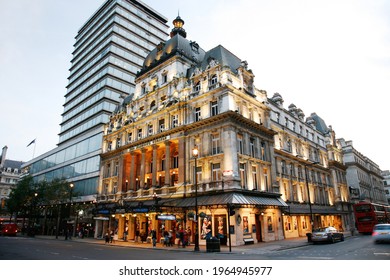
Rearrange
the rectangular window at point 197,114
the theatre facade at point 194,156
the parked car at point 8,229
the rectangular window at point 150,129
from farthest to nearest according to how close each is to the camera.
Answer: the parked car at point 8,229
the rectangular window at point 150,129
the rectangular window at point 197,114
the theatre facade at point 194,156

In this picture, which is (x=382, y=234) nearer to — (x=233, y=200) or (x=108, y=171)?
(x=233, y=200)

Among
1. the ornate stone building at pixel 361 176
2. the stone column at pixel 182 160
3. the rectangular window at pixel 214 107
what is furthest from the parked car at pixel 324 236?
the ornate stone building at pixel 361 176

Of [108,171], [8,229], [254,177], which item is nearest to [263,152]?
[254,177]

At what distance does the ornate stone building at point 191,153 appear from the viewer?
31.2 m

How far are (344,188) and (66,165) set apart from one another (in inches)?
2635

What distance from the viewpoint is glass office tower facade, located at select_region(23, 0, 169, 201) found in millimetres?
61219

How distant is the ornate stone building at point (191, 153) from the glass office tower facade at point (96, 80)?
15923mm

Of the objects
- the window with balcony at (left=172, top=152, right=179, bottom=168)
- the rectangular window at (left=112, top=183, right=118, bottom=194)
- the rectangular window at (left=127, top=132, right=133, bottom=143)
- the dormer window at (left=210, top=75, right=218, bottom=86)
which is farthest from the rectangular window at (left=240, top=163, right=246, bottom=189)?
the rectangular window at (left=112, top=183, right=118, bottom=194)

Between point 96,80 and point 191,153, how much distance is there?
52.9 metres

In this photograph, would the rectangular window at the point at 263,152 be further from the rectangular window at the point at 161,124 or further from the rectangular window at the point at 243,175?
the rectangular window at the point at 161,124

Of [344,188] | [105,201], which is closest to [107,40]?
[105,201]

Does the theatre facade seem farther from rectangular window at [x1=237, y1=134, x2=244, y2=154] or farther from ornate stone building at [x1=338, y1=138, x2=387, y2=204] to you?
ornate stone building at [x1=338, y1=138, x2=387, y2=204]

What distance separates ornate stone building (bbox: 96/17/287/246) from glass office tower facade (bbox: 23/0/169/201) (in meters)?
15.9

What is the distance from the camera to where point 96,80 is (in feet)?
252
